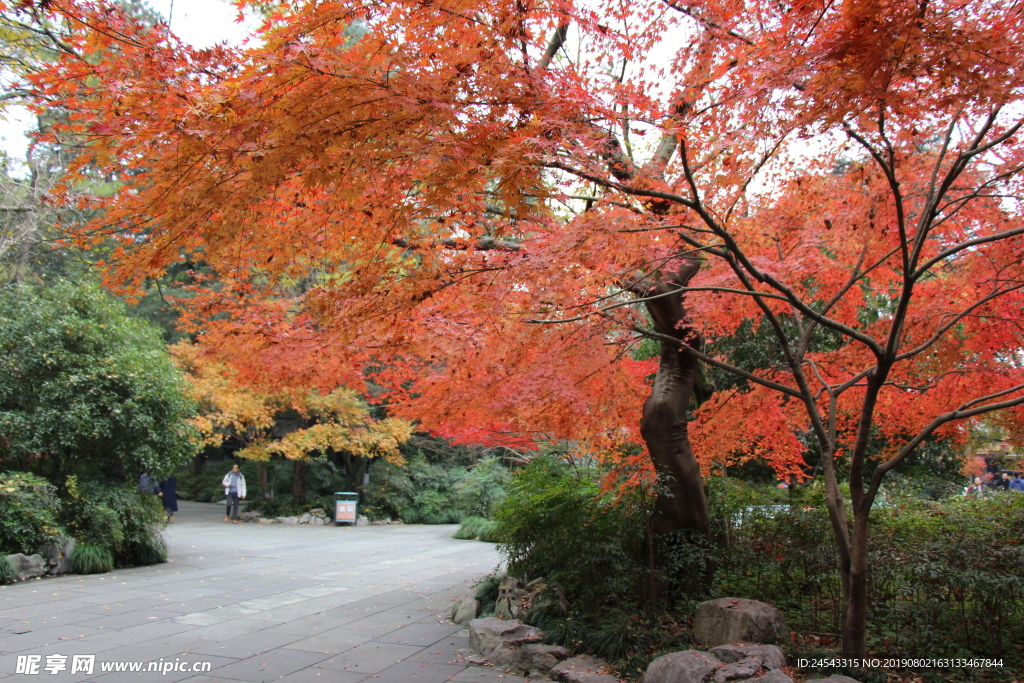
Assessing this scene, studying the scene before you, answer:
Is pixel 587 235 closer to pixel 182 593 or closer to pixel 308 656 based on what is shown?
pixel 308 656

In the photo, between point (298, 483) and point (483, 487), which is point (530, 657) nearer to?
point (483, 487)

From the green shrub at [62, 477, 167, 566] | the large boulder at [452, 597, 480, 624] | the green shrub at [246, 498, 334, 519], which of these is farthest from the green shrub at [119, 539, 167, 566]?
the green shrub at [246, 498, 334, 519]

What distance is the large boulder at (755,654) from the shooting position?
409cm

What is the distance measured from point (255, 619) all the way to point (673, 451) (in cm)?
447

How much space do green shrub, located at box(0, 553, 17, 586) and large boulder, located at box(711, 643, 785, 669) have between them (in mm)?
7901

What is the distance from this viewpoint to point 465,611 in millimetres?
6559

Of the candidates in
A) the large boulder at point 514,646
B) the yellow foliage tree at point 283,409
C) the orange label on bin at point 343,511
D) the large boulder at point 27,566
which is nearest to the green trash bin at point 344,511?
the orange label on bin at point 343,511

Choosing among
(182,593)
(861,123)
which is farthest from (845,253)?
(182,593)

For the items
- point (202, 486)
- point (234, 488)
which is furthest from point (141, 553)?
point (202, 486)

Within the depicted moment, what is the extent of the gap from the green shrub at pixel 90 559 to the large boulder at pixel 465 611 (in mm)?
5072

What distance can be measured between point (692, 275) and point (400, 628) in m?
4.66

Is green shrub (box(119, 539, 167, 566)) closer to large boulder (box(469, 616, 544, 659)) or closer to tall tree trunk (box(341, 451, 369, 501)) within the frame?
large boulder (box(469, 616, 544, 659))

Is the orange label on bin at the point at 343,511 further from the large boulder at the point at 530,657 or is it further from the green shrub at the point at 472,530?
the large boulder at the point at 530,657

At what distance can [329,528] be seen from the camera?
1641 cm
